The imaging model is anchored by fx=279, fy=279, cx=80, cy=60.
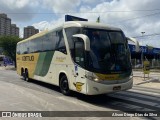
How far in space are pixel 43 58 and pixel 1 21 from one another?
63.1m

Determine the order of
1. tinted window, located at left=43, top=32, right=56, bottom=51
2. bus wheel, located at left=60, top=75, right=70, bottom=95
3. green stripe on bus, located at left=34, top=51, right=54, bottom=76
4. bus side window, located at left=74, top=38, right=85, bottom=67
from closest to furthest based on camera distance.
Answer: bus side window, located at left=74, top=38, right=85, bottom=67 → bus wheel, located at left=60, top=75, right=70, bottom=95 → tinted window, located at left=43, top=32, right=56, bottom=51 → green stripe on bus, located at left=34, top=51, right=54, bottom=76

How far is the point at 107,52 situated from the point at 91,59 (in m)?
0.77

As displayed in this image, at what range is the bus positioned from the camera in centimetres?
1064

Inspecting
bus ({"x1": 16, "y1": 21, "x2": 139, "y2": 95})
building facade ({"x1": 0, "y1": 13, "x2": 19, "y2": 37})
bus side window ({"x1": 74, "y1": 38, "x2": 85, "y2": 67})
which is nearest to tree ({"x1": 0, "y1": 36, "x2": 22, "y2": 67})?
building facade ({"x1": 0, "y1": 13, "x2": 19, "y2": 37})

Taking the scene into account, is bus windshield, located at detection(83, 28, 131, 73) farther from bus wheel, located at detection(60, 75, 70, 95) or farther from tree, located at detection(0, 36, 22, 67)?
tree, located at detection(0, 36, 22, 67)

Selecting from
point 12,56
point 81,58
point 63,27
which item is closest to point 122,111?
point 81,58

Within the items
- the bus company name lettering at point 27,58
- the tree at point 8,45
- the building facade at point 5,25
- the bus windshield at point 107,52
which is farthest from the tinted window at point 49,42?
the building facade at point 5,25

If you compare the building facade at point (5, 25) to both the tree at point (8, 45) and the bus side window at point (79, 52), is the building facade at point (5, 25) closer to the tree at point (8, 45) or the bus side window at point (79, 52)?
the tree at point (8, 45)

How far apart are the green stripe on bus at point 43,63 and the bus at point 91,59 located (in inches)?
42.0

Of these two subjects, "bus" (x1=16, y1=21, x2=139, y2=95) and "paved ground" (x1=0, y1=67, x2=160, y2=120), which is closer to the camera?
"paved ground" (x1=0, y1=67, x2=160, y2=120)

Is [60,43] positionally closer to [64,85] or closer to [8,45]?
[64,85]

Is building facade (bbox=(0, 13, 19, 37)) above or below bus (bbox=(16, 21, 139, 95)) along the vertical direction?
above

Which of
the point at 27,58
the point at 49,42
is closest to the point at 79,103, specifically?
the point at 49,42

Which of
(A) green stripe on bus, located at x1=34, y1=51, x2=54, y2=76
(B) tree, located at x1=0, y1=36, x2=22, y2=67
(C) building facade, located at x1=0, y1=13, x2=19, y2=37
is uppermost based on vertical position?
(C) building facade, located at x1=0, y1=13, x2=19, y2=37
